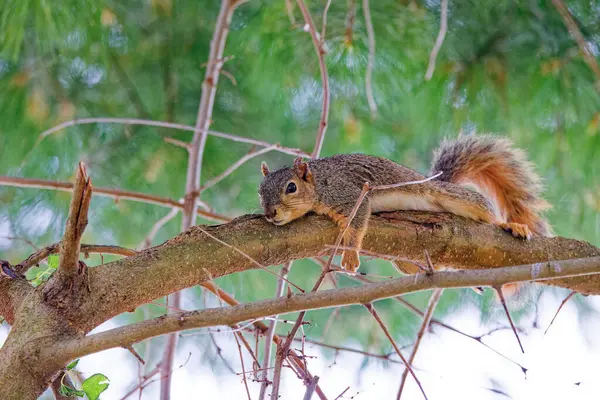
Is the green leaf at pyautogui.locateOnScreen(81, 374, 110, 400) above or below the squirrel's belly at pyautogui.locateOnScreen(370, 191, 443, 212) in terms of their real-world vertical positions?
below

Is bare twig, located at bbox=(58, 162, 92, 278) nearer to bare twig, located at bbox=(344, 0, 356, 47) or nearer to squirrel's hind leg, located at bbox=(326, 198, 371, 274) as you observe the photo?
squirrel's hind leg, located at bbox=(326, 198, 371, 274)

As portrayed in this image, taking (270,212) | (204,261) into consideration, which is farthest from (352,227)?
Answer: (204,261)

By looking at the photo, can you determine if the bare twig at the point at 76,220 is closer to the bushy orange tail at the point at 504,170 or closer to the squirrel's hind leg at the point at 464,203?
the squirrel's hind leg at the point at 464,203

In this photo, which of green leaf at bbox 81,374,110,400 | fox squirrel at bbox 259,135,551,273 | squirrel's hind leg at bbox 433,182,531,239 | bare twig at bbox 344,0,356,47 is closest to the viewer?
green leaf at bbox 81,374,110,400

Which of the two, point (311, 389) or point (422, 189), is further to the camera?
point (422, 189)

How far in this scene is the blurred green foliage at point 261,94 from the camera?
2055 millimetres

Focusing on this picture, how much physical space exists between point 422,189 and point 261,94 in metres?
0.77

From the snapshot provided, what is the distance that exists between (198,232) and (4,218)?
1360mm

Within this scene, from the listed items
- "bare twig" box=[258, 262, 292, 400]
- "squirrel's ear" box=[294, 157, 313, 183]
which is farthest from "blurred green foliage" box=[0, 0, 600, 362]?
"bare twig" box=[258, 262, 292, 400]

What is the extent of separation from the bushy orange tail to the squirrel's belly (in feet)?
0.73

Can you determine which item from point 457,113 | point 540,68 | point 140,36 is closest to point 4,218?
point 140,36

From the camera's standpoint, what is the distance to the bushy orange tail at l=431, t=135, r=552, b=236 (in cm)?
193

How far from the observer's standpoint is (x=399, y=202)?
5.75ft

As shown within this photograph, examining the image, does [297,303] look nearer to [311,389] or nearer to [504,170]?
[311,389]
